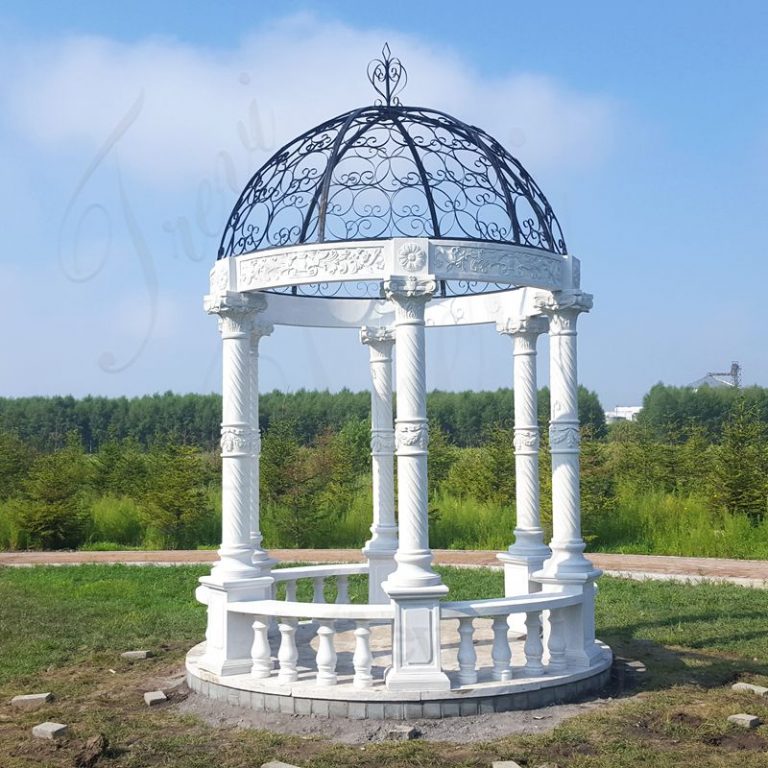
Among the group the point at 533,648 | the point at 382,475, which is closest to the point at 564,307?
the point at 382,475

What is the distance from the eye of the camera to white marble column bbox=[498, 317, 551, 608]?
11273mm

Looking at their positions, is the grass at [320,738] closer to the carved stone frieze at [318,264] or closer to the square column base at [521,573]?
the square column base at [521,573]

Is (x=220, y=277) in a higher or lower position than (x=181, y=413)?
lower

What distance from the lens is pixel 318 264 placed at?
30.4 feet

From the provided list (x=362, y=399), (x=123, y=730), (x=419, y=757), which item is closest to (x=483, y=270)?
(x=419, y=757)

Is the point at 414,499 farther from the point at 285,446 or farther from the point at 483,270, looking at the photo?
the point at 285,446

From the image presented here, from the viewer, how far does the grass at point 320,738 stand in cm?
725

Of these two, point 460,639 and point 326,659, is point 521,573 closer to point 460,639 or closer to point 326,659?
point 460,639

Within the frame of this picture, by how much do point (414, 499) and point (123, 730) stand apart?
10.9 ft

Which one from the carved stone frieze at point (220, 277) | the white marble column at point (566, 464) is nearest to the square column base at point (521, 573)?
the white marble column at point (566, 464)

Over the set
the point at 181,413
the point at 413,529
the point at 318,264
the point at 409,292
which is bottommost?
the point at 413,529

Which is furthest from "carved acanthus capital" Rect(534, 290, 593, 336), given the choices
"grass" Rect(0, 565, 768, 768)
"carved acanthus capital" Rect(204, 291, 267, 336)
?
"grass" Rect(0, 565, 768, 768)

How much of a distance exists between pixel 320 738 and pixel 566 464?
4071 mm

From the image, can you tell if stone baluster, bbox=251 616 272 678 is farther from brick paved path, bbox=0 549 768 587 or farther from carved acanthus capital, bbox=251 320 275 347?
brick paved path, bbox=0 549 768 587
